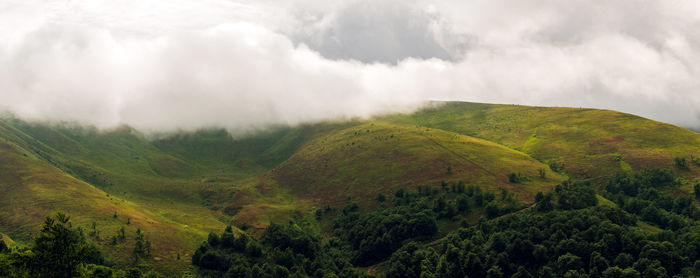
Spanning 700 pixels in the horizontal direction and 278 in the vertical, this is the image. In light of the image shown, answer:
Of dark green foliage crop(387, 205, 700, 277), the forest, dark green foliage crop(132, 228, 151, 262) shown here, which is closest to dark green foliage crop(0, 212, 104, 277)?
the forest

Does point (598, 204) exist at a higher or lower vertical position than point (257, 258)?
higher

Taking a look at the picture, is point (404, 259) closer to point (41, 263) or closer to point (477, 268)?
point (477, 268)

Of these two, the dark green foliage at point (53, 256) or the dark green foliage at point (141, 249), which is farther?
the dark green foliage at point (141, 249)

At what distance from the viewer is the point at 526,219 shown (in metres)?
180

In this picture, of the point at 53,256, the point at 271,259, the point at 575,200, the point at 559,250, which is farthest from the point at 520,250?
the point at 53,256

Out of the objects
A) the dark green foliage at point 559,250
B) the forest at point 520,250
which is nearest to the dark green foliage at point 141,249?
the forest at point 520,250

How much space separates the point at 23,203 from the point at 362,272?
156693 millimetres

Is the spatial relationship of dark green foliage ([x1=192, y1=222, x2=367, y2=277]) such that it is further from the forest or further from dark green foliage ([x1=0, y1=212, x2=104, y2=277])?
dark green foliage ([x1=0, y1=212, x2=104, y2=277])

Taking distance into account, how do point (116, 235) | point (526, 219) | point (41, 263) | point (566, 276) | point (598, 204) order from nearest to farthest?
point (41, 263)
point (566, 276)
point (116, 235)
point (526, 219)
point (598, 204)

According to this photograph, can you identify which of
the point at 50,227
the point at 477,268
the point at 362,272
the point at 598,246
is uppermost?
the point at 50,227

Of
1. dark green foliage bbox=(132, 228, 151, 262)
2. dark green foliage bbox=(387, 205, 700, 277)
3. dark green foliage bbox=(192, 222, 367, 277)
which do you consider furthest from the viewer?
dark green foliage bbox=(192, 222, 367, 277)

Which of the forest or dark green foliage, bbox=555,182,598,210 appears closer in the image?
the forest

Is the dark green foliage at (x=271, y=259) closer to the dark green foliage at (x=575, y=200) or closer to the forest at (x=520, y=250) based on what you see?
the forest at (x=520, y=250)

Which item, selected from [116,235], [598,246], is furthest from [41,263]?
[598,246]
